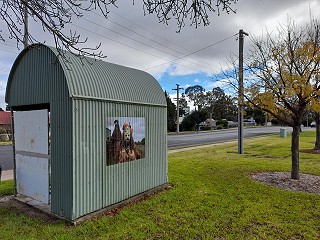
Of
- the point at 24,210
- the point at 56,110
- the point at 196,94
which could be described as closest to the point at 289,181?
the point at 56,110

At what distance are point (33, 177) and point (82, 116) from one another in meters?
2.44

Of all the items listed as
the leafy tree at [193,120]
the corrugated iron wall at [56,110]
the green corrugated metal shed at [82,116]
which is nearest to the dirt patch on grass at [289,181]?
the green corrugated metal shed at [82,116]

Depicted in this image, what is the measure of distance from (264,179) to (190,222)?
4.95 meters

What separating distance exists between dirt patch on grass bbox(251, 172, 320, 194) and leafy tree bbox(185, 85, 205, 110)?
312 ft

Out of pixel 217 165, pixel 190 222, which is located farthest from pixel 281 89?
pixel 190 222

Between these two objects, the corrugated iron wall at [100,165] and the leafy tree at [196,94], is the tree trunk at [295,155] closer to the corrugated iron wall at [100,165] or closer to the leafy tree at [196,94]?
the corrugated iron wall at [100,165]

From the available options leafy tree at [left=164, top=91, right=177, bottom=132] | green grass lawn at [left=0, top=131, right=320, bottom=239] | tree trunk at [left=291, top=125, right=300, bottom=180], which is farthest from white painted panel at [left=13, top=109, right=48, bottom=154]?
leafy tree at [left=164, top=91, right=177, bottom=132]

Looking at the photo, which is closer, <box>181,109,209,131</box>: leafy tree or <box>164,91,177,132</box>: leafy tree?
<box>164,91,177,132</box>: leafy tree

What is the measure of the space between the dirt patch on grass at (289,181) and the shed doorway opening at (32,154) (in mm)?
6770

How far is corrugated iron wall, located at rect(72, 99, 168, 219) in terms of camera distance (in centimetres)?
550

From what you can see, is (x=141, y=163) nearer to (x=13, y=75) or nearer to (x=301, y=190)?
(x=13, y=75)

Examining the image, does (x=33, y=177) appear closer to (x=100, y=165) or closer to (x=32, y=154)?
(x=32, y=154)

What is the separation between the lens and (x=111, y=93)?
6.29 metres

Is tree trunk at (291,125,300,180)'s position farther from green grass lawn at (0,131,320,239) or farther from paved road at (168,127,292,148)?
paved road at (168,127,292,148)
